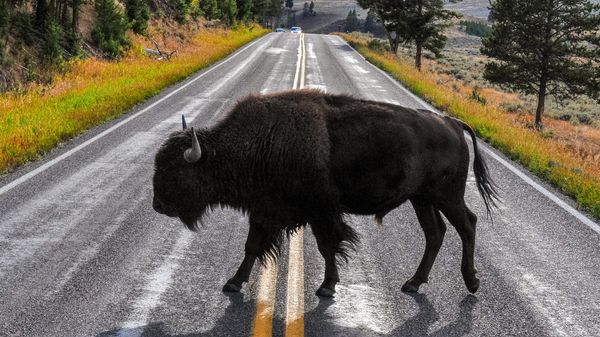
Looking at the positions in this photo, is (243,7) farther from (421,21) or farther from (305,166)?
(305,166)

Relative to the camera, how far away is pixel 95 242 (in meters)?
6.98

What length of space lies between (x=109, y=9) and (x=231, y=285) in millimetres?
25980

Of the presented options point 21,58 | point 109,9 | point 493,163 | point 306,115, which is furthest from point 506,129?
point 109,9

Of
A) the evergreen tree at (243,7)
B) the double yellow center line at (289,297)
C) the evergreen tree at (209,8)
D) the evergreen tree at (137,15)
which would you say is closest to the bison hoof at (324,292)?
the double yellow center line at (289,297)

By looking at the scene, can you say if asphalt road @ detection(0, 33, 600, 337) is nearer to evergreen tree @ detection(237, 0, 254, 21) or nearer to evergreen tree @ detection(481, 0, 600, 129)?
evergreen tree @ detection(481, 0, 600, 129)

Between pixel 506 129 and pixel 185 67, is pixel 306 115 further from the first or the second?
pixel 185 67

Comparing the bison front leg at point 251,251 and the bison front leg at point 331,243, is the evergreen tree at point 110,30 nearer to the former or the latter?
the bison front leg at point 251,251

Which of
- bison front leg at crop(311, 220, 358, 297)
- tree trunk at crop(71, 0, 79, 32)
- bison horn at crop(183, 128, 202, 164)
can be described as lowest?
bison front leg at crop(311, 220, 358, 297)

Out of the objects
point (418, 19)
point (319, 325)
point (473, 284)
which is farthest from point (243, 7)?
point (319, 325)

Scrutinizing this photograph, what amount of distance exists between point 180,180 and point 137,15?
101 feet

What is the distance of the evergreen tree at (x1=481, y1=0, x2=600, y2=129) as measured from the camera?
2945cm

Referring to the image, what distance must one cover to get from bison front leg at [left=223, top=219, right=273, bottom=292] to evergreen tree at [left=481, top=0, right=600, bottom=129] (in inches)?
1040

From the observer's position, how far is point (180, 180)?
215 inches

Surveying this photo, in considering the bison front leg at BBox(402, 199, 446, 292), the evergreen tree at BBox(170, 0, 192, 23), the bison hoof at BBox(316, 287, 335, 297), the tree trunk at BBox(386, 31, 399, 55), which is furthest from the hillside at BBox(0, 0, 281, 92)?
the tree trunk at BBox(386, 31, 399, 55)
